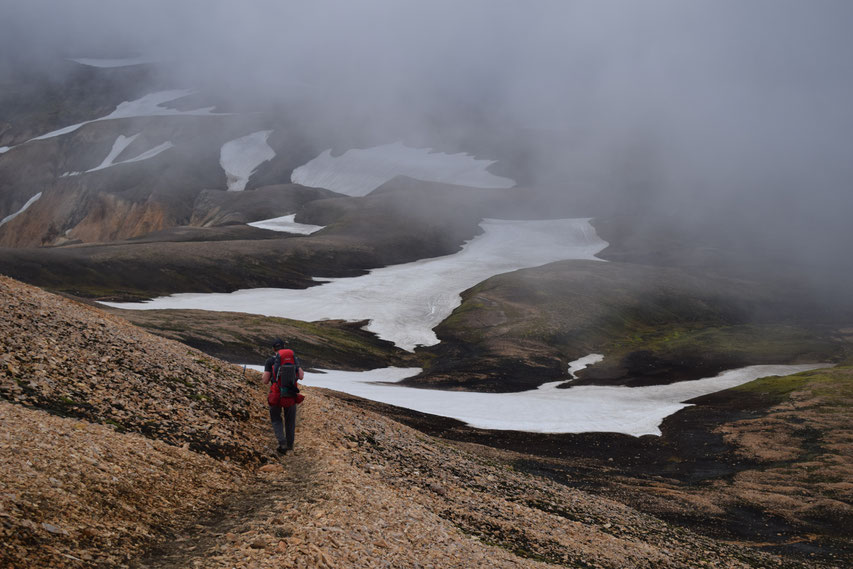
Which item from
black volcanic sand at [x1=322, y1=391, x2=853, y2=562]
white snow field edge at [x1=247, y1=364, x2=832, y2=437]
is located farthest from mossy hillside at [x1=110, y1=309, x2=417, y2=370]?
black volcanic sand at [x1=322, y1=391, x2=853, y2=562]

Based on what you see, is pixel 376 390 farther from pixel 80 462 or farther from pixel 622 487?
pixel 80 462

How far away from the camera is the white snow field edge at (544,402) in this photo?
56.2 meters

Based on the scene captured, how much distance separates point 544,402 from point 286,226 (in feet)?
389

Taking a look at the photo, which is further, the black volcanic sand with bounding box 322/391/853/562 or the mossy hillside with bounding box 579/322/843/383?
the mossy hillside with bounding box 579/322/843/383

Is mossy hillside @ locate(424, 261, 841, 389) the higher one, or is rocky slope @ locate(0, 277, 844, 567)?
mossy hillside @ locate(424, 261, 841, 389)

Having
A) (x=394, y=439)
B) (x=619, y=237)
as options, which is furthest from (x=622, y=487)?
(x=619, y=237)

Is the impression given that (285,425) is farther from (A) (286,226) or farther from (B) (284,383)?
(A) (286,226)

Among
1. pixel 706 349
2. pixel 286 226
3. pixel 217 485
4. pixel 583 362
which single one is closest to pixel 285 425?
pixel 217 485

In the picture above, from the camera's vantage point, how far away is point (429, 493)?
20.0m

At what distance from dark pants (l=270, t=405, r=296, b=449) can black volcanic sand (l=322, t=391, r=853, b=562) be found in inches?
748

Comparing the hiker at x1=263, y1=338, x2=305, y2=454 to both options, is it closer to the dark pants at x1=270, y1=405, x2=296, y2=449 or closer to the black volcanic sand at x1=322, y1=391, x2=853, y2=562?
the dark pants at x1=270, y1=405, x2=296, y2=449

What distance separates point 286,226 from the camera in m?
171

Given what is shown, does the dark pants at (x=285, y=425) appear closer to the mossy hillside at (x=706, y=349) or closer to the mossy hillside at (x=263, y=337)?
the mossy hillside at (x=263, y=337)

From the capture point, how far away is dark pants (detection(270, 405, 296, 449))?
19.2m
